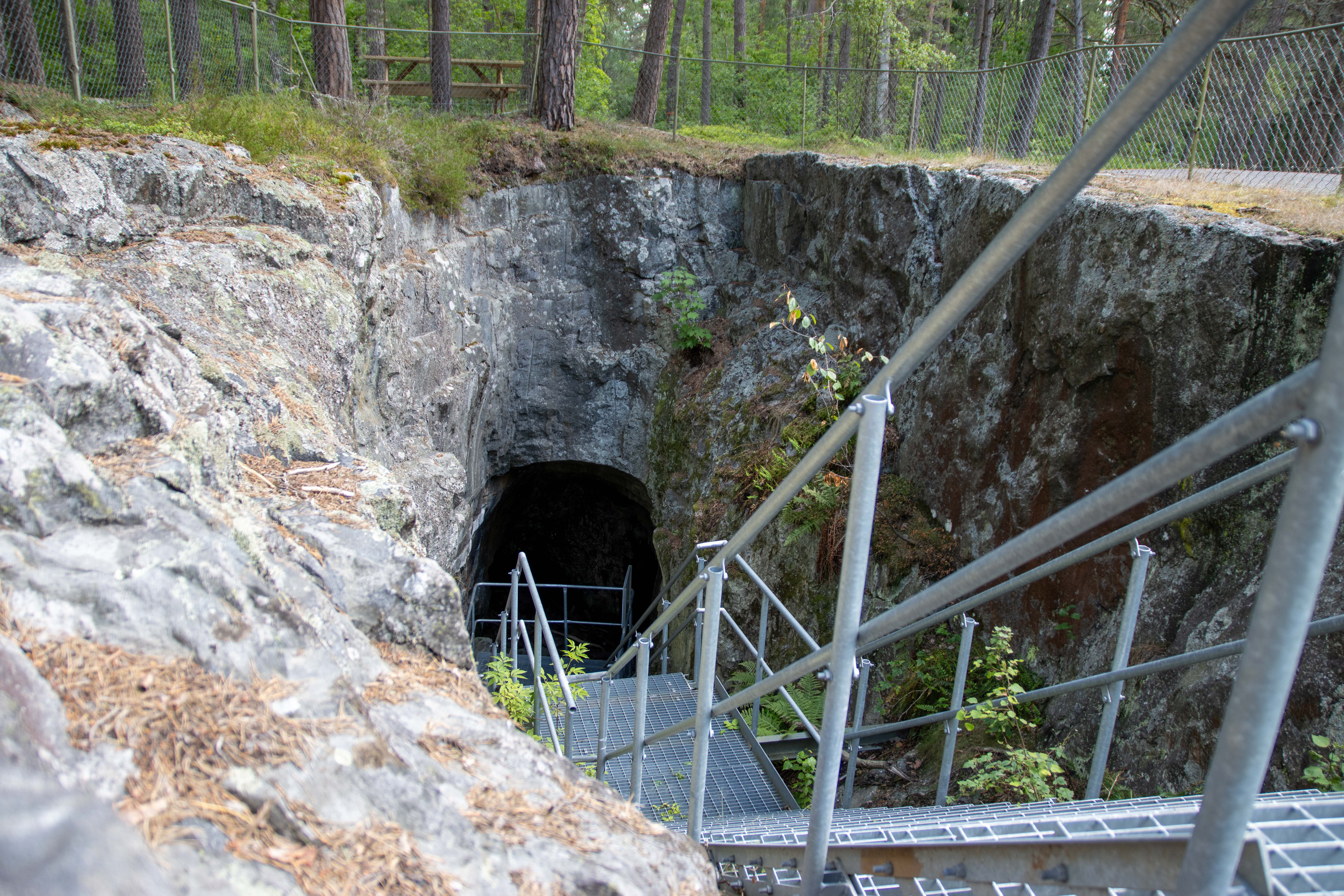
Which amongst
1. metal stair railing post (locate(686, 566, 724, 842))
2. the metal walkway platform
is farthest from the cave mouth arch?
the metal walkway platform

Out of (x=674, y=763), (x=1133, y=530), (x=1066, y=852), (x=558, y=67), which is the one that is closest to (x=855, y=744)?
(x=674, y=763)

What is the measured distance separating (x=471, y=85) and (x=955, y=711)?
11792mm

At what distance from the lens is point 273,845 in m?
1.34

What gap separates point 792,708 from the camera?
5.36 meters

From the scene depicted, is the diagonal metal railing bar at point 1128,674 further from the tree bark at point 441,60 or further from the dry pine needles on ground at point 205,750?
the tree bark at point 441,60

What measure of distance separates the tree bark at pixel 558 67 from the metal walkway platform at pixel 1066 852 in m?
10.7

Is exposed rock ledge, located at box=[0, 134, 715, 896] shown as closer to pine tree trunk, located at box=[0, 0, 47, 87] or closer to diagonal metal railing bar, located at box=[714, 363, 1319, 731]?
diagonal metal railing bar, located at box=[714, 363, 1319, 731]

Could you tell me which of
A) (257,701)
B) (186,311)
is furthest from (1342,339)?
(186,311)

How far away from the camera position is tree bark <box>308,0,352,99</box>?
374 inches

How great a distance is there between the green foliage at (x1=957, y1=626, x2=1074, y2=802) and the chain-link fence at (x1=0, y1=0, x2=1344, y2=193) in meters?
3.80

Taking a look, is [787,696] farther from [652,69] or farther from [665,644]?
[652,69]

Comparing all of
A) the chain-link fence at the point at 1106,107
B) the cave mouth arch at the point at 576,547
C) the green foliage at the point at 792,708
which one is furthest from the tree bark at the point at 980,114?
the green foliage at the point at 792,708

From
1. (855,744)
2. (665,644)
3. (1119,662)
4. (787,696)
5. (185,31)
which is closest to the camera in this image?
(1119,662)

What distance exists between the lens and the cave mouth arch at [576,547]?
13055 mm
